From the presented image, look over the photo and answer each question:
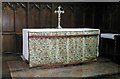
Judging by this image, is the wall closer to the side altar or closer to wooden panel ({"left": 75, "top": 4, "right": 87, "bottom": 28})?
wooden panel ({"left": 75, "top": 4, "right": 87, "bottom": 28})

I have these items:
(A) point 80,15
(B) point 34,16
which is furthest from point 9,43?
(A) point 80,15

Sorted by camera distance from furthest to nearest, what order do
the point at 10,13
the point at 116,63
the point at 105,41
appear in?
1. the point at 10,13
2. the point at 105,41
3. the point at 116,63

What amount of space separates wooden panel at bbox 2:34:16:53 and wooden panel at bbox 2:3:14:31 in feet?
0.73

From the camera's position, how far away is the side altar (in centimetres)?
456

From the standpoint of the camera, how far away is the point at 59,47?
4.75 m

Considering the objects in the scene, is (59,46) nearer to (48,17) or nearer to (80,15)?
(48,17)

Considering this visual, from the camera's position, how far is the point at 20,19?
657cm

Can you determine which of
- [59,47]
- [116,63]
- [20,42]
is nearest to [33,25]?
[20,42]

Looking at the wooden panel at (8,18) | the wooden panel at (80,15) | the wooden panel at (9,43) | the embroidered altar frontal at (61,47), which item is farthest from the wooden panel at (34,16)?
the embroidered altar frontal at (61,47)

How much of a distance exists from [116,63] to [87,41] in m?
1.06

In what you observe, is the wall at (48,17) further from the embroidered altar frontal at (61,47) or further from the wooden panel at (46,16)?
the embroidered altar frontal at (61,47)

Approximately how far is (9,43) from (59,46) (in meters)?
2.40

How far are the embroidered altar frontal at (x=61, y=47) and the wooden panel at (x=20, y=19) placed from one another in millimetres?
2157

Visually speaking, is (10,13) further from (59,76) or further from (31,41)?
(59,76)
